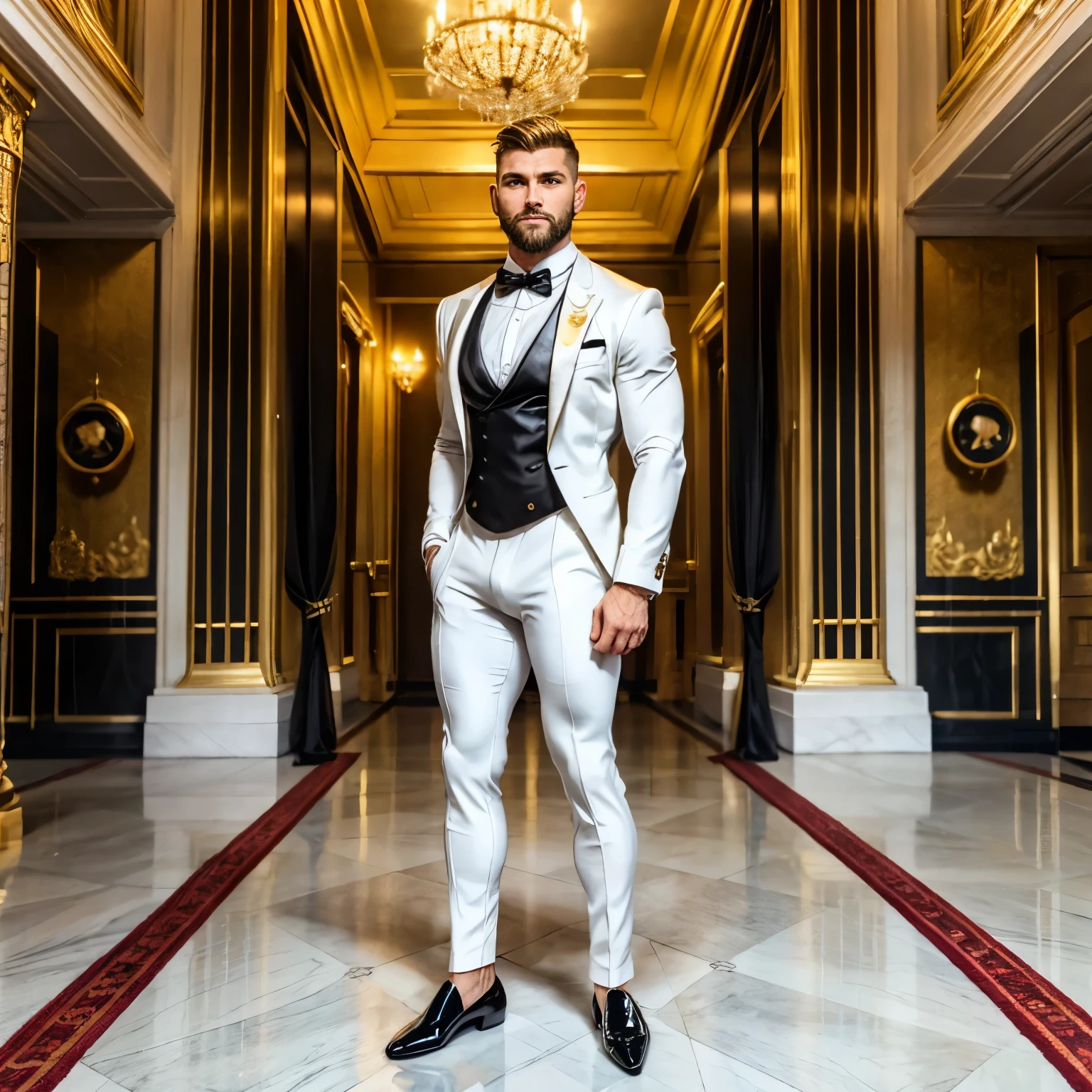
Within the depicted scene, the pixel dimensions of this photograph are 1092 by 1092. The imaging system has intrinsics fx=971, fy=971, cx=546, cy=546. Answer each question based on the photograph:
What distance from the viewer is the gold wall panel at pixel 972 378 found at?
17.0ft

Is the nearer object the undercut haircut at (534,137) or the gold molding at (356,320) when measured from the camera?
the undercut haircut at (534,137)

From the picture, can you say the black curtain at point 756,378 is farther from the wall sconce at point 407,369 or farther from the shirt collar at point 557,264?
the wall sconce at point 407,369

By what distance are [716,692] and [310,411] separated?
324 centimetres

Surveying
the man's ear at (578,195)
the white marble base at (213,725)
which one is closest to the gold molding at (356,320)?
the white marble base at (213,725)

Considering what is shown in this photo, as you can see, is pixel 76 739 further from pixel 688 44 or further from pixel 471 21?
pixel 688 44

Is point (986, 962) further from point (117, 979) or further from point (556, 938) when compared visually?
point (117, 979)

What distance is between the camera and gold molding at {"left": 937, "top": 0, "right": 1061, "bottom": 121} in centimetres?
386

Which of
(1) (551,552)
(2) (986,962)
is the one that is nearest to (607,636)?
(1) (551,552)

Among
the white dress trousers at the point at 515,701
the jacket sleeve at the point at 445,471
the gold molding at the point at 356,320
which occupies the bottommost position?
the white dress trousers at the point at 515,701

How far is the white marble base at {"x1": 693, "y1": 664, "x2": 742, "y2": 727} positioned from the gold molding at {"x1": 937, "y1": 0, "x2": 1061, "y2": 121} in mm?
3256

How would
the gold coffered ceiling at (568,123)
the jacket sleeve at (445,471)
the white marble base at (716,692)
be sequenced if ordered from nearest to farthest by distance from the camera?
1. the jacket sleeve at (445,471)
2. the gold coffered ceiling at (568,123)
3. the white marble base at (716,692)

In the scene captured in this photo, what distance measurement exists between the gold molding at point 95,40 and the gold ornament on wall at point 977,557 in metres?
4.50

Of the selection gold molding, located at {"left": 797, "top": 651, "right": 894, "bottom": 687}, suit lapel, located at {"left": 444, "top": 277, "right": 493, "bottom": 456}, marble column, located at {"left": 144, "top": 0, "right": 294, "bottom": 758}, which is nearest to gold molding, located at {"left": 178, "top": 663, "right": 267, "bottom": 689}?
marble column, located at {"left": 144, "top": 0, "right": 294, "bottom": 758}

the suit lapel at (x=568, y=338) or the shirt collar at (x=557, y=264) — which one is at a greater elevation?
the shirt collar at (x=557, y=264)
